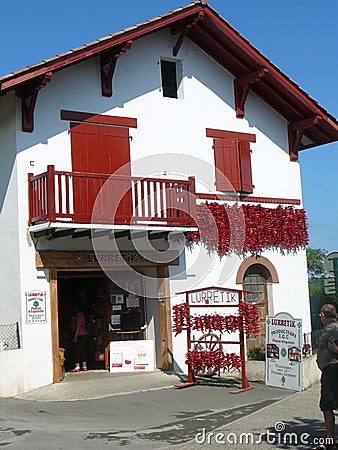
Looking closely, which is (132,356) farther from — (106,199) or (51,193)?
(51,193)

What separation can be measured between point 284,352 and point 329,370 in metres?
5.15

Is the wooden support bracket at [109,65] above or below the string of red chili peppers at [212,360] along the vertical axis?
above

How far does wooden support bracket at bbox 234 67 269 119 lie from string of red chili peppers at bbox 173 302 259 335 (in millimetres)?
6351

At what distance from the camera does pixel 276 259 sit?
18453mm

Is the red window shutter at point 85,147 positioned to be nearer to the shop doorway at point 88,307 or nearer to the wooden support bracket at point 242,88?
the shop doorway at point 88,307

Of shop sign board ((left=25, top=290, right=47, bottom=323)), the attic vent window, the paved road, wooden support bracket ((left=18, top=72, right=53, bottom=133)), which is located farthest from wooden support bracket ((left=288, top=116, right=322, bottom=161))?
shop sign board ((left=25, top=290, right=47, bottom=323))

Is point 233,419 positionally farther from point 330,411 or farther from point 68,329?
point 68,329

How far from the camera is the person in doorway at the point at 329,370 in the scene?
834 cm

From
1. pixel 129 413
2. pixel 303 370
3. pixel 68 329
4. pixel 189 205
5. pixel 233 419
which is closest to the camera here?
pixel 233 419

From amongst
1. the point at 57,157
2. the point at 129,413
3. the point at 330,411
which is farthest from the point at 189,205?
the point at 330,411

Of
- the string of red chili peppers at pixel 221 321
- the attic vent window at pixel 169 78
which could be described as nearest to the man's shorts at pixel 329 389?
the string of red chili peppers at pixel 221 321

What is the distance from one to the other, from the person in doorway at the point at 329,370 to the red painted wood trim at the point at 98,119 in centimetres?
872

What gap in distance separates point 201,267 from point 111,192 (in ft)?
11.7

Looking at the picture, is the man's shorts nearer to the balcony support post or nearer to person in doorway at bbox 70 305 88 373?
the balcony support post
